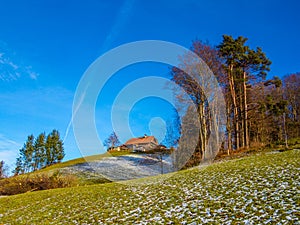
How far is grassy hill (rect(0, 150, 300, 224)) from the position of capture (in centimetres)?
680

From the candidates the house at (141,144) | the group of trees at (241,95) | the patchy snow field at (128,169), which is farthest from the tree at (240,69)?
the house at (141,144)

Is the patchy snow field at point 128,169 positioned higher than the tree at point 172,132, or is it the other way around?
the tree at point 172,132

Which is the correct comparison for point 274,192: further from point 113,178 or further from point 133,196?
point 113,178

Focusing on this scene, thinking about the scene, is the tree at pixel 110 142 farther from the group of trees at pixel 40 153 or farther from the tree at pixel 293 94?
the tree at pixel 293 94

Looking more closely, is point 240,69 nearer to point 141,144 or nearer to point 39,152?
point 141,144

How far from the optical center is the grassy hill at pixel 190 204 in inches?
268

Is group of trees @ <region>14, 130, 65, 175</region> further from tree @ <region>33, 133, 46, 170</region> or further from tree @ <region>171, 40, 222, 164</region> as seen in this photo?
tree @ <region>171, 40, 222, 164</region>

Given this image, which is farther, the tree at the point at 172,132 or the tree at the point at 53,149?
the tree at the point at 53,149

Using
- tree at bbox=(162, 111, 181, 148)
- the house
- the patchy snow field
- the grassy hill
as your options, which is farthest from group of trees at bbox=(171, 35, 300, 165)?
the house

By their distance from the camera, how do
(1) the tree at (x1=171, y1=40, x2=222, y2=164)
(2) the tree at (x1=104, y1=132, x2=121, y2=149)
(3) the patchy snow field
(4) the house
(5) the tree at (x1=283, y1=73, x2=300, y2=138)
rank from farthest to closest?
(2) the tree at (x1=104, y1=132, x2=121, y2=149), (4) the house, (5) the tree at (x1=283, y1=73, x2=300, y2=138), (3) the patchy snow field, (1) the tree at (x1=171, y1=40, x2=222, y2=164)

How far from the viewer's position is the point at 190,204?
849cm

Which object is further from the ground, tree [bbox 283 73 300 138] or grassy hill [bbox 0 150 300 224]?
tree [bbox 283 73 300 138]

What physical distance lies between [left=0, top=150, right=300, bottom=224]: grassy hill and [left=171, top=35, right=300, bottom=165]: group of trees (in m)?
11.3

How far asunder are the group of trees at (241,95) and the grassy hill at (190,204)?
11.3 metres
